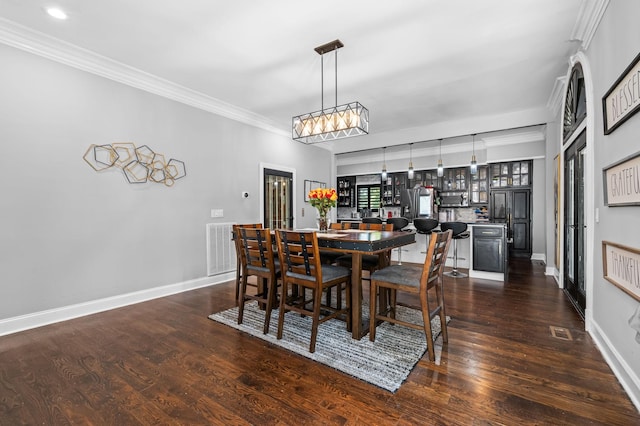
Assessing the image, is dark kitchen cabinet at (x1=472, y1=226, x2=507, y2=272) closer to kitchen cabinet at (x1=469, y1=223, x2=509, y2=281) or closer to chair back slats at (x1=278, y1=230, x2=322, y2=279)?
kitchen cabinet at (x1=469, y1=223, x2=509, y2=281)

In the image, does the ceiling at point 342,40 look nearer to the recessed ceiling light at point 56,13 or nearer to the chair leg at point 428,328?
the recessed ceiling light at point 56,13

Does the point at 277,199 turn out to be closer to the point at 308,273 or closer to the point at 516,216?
the point at 308,273

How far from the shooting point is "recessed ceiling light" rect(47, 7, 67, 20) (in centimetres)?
255

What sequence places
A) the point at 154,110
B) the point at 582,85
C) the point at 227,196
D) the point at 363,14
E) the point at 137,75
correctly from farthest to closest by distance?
the point at 227,196 → the point at 154,110 → the point at 137,75 → the point at 582,85 → the point at 363,14

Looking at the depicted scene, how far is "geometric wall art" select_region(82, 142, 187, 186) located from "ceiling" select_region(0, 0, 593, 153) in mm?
1009

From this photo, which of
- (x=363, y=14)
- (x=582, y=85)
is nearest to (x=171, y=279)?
(x=363, y=14)

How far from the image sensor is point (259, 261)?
2.89 meters

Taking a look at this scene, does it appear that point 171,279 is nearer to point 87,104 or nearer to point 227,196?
point 227,196

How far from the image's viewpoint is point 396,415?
63.9 inches

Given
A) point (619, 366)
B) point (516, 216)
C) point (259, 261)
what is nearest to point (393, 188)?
point (516, 216)

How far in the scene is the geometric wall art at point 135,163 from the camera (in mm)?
3400

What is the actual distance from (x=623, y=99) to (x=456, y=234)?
3.24 m

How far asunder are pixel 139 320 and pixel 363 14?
3700 mm

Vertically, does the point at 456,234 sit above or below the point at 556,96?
below
